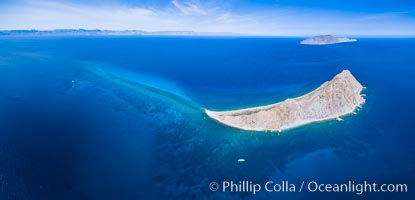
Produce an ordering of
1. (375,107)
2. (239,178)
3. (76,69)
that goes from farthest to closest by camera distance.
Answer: (76,69), (375,107), (239,178)

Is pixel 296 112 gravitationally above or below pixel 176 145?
above

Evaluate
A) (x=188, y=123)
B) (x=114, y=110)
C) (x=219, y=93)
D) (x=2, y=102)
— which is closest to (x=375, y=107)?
(x=219, y=93)

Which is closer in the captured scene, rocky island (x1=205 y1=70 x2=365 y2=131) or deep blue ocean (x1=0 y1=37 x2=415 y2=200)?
deep blue ocean (x1=0 y1=37 x2=415 y2=200)

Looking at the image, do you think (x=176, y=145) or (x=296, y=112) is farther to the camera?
(x=296, y=112)

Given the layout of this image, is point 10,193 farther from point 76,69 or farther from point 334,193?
point 76,69

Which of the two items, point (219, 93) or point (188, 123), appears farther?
point (219, 93)

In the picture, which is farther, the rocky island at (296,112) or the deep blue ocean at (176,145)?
the rocky island at (296,112)

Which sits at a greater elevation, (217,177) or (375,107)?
(375,107)

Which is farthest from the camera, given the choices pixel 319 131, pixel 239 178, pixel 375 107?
pixel 375 107
